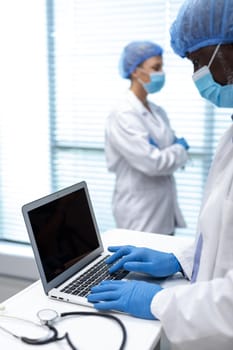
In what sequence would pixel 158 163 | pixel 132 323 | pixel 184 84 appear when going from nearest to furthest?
1. pixel 132 323
2. pixel 158 163
3. pixel 184 84

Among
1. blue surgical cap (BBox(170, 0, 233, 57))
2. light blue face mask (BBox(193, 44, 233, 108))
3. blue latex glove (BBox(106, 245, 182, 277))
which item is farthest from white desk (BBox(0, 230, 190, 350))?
blue surgical cap (BBox(170, 0, 233, 57))

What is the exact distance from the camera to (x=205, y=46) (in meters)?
0.98

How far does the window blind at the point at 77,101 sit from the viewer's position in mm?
2377

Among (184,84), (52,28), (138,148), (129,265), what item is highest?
(52,28)

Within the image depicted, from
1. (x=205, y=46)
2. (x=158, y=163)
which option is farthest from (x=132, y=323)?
(x=158, y=163)

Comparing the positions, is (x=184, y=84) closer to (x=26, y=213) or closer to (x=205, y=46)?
(x=205, y=46)

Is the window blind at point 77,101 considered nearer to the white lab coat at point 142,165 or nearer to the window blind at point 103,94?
the window blind at point 103,94

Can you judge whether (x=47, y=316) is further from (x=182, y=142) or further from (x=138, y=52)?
(x=138, y=52)

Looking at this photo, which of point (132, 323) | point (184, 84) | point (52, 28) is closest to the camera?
point (132, 323)

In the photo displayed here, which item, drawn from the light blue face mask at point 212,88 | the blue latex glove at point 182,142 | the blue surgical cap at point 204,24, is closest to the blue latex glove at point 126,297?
the light blue face mask at point 212,88

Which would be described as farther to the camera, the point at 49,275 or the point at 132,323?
the point at 49,275

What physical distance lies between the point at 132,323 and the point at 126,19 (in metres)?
1.95

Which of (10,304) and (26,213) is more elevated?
(26,213)

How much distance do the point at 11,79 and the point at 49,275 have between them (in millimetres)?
1959
